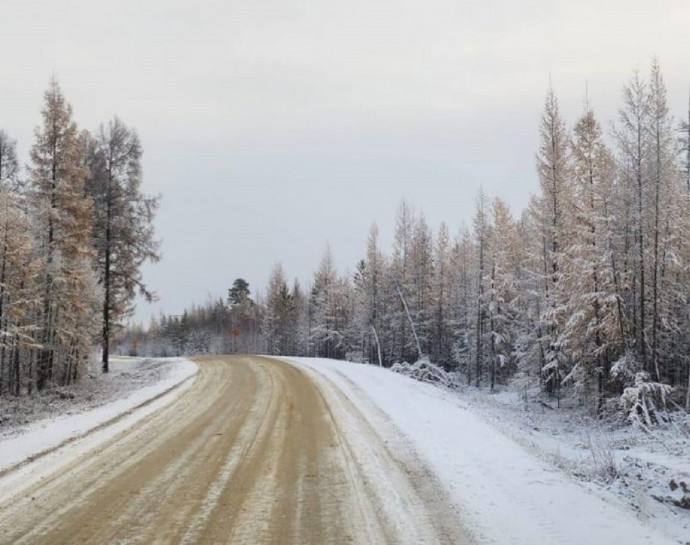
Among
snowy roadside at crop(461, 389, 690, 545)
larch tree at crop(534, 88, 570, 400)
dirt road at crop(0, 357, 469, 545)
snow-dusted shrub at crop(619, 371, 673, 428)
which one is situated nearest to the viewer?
dirt road at crop(0, 357, 469, 545)

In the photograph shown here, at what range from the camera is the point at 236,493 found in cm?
680

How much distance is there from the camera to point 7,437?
1076cm

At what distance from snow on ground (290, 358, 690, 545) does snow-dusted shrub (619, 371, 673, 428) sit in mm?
9387

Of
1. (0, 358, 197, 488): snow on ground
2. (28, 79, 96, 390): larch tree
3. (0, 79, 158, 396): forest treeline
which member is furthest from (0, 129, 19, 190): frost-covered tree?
(0, 358, 197, 488): snow on ground

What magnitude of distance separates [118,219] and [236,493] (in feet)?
83.4

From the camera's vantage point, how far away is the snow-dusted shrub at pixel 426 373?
29438 millimetres

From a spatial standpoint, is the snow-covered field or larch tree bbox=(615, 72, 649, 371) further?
larch tree bbox=(615, 72, 649, 371)

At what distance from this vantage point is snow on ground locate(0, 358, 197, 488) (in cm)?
838

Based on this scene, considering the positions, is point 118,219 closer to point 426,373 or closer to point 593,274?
point 426,373

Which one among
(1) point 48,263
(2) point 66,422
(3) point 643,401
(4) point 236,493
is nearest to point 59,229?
(1) point 48,263

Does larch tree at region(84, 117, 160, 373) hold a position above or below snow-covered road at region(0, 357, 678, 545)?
above

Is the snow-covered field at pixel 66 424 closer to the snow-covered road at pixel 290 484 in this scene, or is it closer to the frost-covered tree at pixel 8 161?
the snow-covered road at pixel 290 484

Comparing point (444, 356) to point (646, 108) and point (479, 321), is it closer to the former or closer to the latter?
point (479, 321)

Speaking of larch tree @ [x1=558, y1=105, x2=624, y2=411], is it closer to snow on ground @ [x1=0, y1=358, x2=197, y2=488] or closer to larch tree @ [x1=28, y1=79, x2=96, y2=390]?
snow on ground @ [x1=0, y1=358, x2=197, y2=488]
